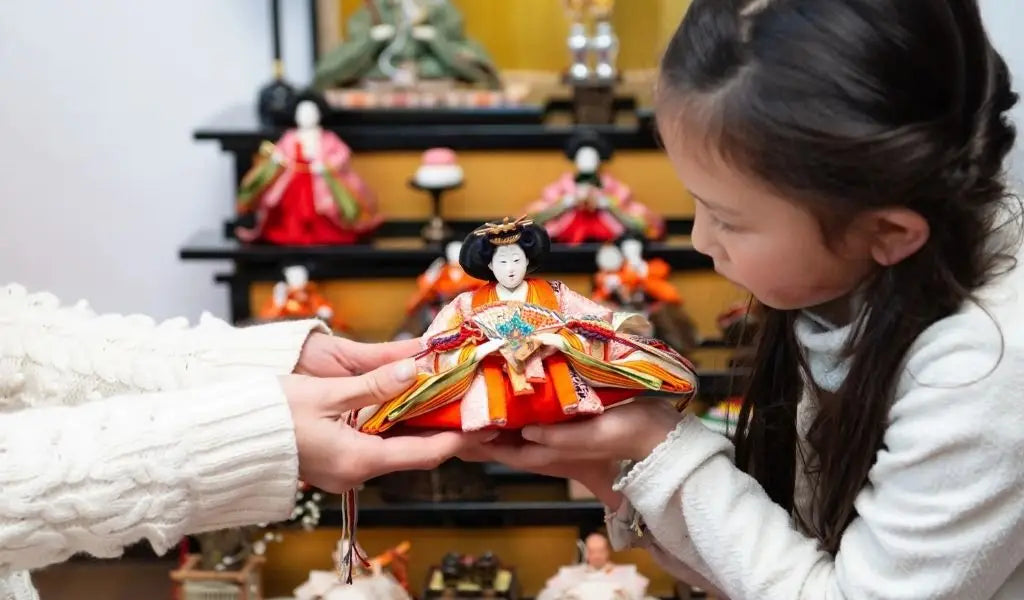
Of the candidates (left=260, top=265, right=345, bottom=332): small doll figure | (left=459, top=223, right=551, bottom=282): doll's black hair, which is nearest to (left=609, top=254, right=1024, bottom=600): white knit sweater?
(left=459, top=223, right=551, bottom=282): doll's black hair

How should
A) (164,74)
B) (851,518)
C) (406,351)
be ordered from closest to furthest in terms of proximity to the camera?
(851,518), (406,351), (164,74)

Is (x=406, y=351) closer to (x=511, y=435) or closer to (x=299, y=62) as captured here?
(x=511, y=435)

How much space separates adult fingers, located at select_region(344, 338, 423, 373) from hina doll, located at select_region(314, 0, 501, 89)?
929 millimetres

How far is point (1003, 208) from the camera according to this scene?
0.71 metres

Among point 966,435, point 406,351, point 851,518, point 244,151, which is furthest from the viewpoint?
point 244,151

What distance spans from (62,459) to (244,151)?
1058 millimetres

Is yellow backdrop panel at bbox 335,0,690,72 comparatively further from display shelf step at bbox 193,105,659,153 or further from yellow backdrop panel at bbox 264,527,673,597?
yellow backdrop panel at bbox 264,527,673,597

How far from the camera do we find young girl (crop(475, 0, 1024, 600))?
633 millimetres

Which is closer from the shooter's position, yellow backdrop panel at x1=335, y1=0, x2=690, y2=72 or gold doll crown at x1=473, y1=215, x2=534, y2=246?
gold doll crown at x1=473, y1=215, x2=534, y2=246

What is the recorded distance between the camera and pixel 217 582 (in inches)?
67.1

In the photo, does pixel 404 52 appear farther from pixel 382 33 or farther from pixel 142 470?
pixel 142 470

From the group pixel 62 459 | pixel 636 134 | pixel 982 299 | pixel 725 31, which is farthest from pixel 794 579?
pixel 636 134

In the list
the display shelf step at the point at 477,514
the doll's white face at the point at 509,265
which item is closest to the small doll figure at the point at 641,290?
the display shelf step at the point at 477,514

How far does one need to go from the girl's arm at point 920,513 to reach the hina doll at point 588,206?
0.98m
